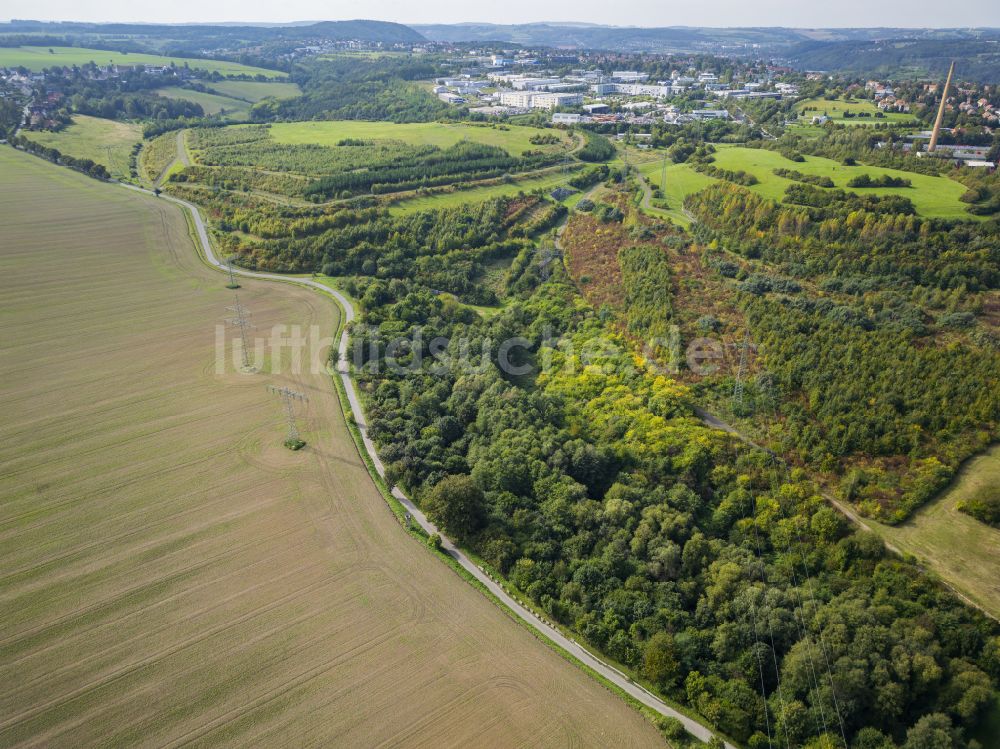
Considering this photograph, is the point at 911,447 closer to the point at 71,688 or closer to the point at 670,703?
the point at 670,703

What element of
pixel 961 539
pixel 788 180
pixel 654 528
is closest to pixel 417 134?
pixel 788 180

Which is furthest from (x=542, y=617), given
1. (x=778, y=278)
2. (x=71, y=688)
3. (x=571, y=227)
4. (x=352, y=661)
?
(x=571, y=227)

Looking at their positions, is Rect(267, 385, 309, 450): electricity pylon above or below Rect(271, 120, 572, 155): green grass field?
below

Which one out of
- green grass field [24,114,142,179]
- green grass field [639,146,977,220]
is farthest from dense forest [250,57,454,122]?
green grass field [639,146,977,220]

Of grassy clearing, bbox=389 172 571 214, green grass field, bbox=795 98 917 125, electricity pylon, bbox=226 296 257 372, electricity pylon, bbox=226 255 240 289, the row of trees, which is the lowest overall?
electricity pylon, bbox=226 296 257 372

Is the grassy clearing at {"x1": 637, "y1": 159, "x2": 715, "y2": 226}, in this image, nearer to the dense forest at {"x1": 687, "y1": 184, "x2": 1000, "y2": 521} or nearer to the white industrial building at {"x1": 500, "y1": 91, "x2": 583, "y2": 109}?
the dense forest at {"x1": 687, "y1": 184, "x2": 1000, "y2": 521}

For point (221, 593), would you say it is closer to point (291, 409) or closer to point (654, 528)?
point (291, 409)

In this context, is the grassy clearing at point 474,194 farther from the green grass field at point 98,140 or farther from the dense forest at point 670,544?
the green grass field at point 98,140
